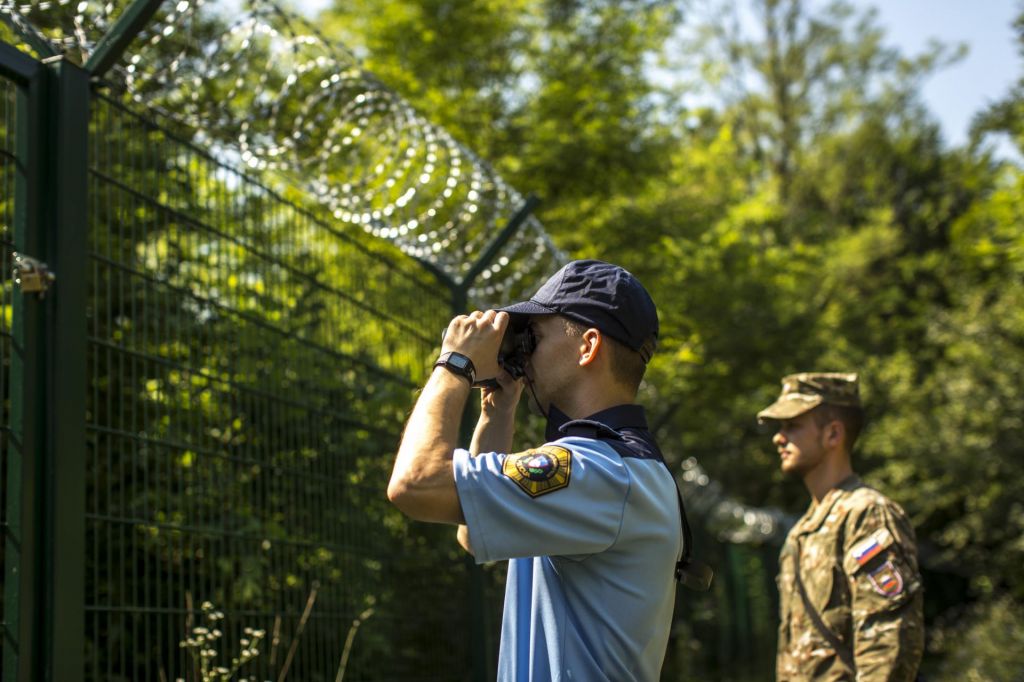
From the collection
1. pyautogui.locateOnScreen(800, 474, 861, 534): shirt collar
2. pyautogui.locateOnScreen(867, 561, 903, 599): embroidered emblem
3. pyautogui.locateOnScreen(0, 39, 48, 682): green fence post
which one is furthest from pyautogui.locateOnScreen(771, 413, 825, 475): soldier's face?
pyautogui.locateOnScreen(0, 39, 48, 682): green fence post

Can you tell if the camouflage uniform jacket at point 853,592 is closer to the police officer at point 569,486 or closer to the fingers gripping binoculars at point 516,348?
the police officer at point 569,486

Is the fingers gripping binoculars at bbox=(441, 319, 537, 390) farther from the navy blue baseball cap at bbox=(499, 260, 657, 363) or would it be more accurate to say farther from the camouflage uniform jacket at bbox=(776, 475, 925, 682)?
the camouflage uniform jacket at bbox=(776, 475, 925, 682)

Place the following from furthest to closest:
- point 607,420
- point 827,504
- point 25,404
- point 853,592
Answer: point 827,504 < point 853,592 < point 25,404 < point 607,420

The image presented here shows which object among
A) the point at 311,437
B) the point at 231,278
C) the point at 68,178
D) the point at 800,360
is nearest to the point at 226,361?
the point at 231,278

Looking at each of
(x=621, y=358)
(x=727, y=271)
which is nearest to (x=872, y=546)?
(x=621, y=358)

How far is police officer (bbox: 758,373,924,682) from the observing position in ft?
14.2

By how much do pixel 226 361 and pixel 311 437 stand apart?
0.63 metres

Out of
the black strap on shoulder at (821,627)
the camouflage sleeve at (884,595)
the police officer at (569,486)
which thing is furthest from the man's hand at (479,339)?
the black strap on shoulder at (821,627)

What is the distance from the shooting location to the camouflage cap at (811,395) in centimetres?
507

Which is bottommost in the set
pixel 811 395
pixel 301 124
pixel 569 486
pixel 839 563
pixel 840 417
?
pixel 839 563

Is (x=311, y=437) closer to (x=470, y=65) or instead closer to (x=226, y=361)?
(x=226, y=361)

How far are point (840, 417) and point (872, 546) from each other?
0.75 meters

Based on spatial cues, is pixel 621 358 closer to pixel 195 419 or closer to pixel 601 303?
pixel 601 303

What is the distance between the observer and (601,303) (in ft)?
8.58
